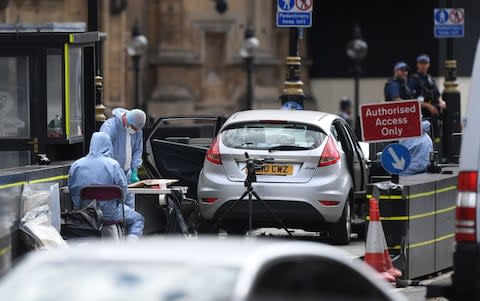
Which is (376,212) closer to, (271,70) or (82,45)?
(82,45)

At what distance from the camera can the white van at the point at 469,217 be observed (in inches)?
440

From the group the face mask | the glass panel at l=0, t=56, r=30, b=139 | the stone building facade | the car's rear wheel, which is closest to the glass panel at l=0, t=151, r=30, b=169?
the glass panel at l=0, t=56, r=30, b=139

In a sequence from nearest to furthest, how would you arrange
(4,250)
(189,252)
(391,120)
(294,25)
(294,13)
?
(189,252), (4,250), (391,120), (294,25), (294,13)

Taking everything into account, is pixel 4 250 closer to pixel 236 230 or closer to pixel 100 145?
pixel 100 145

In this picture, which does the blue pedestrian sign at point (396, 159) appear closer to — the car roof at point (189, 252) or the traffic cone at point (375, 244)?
the traffic cone at point (375, 244)

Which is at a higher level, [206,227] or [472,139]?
[472,139]

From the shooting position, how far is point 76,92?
57.5 ft

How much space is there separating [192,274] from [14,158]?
10487 millimetres

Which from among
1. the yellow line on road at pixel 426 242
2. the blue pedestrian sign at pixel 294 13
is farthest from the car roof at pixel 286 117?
the blue pedestrian sign at pixel 294 13

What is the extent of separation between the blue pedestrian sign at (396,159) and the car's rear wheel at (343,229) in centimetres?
244

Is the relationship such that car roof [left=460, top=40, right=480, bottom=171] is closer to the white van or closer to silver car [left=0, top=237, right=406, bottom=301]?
the white van

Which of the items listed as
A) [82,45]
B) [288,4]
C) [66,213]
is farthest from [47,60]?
[288,4]

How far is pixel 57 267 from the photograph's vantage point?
6910 millimetres

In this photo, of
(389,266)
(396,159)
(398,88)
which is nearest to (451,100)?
(398,88)
